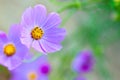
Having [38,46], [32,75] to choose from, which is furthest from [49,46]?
[32,75]

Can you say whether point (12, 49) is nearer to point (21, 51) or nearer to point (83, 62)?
point (21, 51)

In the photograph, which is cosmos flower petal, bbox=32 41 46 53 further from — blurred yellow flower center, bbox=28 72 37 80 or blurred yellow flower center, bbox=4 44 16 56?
blurred yellow flower center, bbox=28 72 37 80

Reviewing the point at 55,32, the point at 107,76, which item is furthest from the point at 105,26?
the point at 55,32

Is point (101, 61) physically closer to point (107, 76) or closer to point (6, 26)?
point (107, 76)

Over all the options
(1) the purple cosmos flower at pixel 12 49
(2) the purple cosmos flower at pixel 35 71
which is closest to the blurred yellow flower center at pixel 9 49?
(1) the purple cosmos flower at pixel 12 49

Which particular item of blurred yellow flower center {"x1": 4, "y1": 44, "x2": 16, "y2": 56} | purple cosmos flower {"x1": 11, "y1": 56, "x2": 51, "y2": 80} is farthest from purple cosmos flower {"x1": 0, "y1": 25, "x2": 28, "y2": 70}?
purple cosmos flower {"x1": 11, "y1": 56, "x2": 51, "y2": 80}

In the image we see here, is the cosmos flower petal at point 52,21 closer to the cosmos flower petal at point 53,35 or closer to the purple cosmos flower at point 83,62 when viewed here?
the cosmos flower petal at point 53,35
